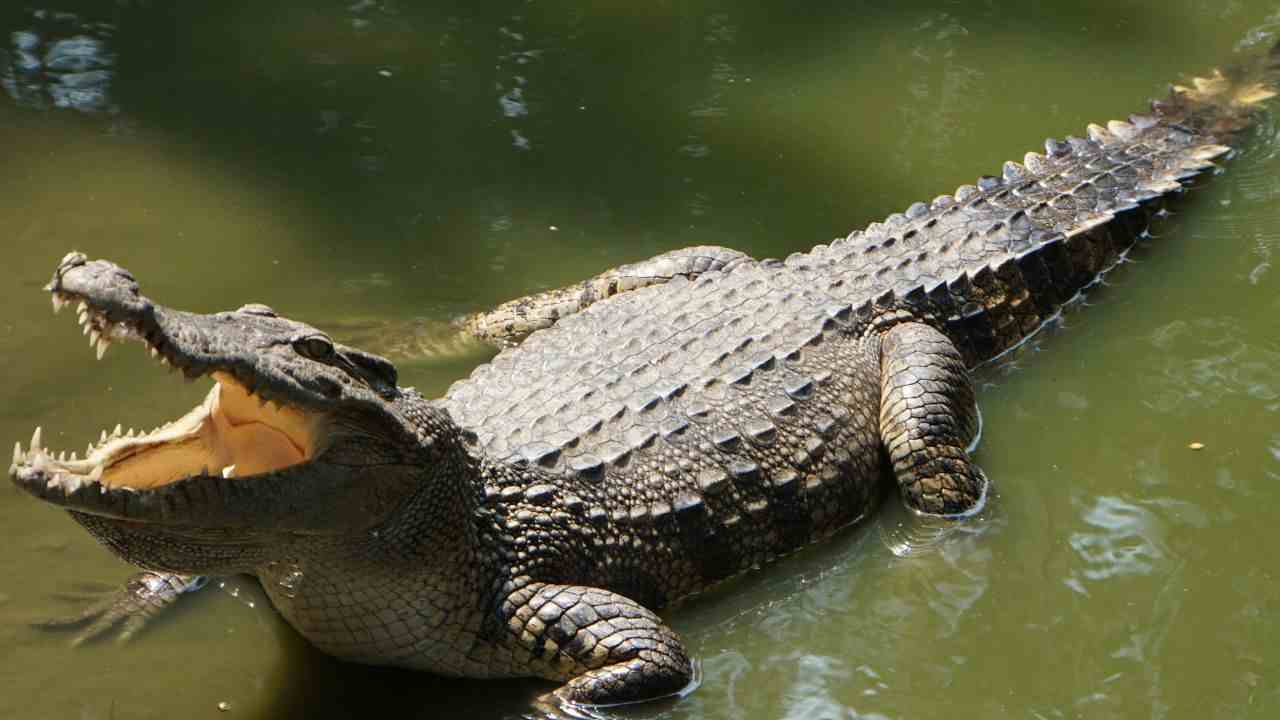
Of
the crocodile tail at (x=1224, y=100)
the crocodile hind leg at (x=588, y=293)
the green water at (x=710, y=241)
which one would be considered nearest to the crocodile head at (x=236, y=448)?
the green water at (x=710, y=241)

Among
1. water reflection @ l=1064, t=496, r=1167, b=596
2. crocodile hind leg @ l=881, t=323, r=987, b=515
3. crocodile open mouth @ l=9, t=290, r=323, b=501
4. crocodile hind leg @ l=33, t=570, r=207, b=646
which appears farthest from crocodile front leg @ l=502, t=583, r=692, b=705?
water reflection @ l=1064, t=496, r=1167, b=596

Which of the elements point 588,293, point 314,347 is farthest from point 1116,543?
point 314,347

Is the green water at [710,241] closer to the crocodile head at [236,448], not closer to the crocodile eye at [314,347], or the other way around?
the crocodile head at [236,448]

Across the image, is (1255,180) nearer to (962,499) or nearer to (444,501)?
(962,499)

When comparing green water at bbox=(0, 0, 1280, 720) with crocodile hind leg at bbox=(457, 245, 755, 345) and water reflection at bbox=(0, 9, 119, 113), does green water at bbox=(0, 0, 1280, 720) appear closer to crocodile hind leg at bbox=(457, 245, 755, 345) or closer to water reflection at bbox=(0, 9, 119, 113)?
water reflection at bbox=(0, 9, 119, 113)

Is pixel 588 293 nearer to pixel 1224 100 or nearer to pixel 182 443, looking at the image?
pixel 182 443

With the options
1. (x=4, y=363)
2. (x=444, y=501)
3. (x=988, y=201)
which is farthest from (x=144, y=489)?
(x=988, y=201)
